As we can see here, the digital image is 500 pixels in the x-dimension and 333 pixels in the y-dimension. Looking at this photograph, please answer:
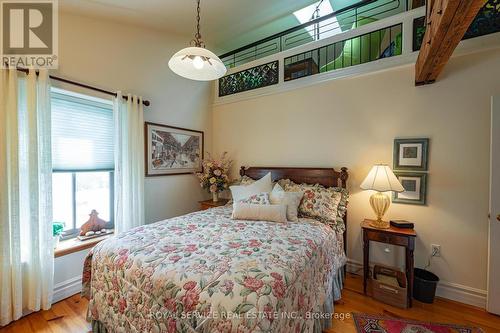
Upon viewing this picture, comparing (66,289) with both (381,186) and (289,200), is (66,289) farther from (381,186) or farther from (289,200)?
(381,186)

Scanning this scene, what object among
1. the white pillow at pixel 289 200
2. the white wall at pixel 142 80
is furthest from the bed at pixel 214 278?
the white wall at pixel 142 80

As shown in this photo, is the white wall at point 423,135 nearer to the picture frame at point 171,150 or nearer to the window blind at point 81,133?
the picture frame at point 171,150

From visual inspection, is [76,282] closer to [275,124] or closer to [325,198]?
[325,198]

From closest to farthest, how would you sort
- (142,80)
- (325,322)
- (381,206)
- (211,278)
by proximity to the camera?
(211,278), (325,322), (381,206), (142,80)

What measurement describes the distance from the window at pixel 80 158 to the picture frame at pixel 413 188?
11.3ft

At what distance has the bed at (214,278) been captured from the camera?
0.98 metres

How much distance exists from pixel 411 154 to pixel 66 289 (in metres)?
3.84


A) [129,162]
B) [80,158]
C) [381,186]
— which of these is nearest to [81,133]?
[80,158]

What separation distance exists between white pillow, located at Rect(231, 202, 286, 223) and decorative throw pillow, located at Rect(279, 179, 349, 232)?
38 centimetres

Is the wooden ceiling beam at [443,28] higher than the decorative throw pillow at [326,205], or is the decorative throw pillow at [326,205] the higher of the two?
the wooden ceiling beam at [443,28]

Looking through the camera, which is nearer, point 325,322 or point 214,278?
point 214,278

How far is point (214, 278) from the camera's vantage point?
110cm

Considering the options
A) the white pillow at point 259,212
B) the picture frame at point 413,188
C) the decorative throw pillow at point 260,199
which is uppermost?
the picture frame at point 413,188

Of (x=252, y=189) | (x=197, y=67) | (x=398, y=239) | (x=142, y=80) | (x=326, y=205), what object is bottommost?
(x=398, y=239)
